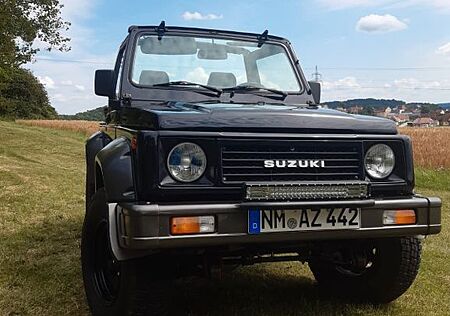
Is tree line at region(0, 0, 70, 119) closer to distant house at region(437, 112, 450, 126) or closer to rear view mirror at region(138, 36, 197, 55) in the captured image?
rear view mirror at region(138, 36, 197, 55)

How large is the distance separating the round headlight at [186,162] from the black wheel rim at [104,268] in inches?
30.1

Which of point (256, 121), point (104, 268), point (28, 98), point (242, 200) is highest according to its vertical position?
point (28, 98)

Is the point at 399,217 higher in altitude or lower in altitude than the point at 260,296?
higher

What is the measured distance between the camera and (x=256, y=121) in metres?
3.06

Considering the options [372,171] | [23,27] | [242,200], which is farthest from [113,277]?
[23,27]

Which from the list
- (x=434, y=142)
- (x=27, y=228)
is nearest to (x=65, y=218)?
(x=27, y=228)

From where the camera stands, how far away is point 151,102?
397 centimetres

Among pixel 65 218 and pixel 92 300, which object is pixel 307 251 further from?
pixel 65 218

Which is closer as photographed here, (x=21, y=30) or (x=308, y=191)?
(x=308, y=191)

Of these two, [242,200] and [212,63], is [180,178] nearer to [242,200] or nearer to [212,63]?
[242,200]

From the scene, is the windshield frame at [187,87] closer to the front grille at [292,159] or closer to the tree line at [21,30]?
the front grille at [292,159]

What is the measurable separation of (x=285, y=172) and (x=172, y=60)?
1.74 meters

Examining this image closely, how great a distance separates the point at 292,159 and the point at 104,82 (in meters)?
1.98

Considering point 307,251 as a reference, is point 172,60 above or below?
above
